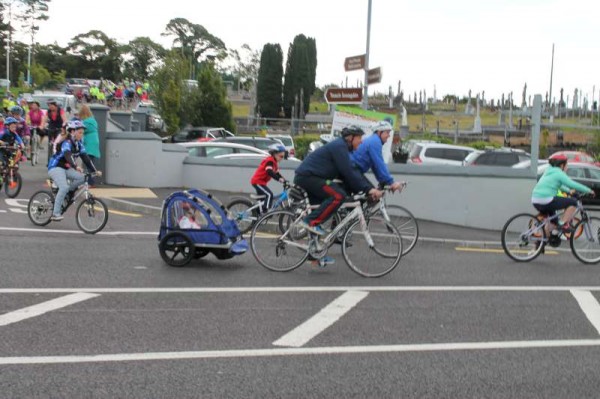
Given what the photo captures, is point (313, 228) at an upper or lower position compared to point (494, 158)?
lower

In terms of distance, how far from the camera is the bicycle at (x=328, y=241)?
9.70 m

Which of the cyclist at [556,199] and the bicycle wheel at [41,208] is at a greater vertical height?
the cyclist at [556,199]

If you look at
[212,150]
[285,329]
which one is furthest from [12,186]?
[285,329]

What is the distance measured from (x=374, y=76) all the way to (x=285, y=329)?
13.2 metres

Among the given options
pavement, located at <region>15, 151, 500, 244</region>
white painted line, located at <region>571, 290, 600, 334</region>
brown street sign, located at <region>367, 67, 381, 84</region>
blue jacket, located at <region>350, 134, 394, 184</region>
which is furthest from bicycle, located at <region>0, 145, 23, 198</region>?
white painted line, located at <region>571, 290, 600, 334</region>

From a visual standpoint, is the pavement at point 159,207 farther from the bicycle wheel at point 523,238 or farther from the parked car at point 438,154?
the parked car at point 438,154

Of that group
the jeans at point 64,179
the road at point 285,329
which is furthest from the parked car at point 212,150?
the road at point 285,329

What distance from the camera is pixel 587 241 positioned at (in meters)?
11.7

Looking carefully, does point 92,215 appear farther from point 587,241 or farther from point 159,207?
point 587,241

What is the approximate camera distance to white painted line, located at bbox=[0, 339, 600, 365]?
230 inches

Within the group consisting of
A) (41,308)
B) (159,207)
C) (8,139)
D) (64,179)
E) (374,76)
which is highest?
(374,76)

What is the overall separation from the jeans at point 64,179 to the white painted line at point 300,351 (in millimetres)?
7069

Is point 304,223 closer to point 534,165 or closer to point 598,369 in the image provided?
point 598,369

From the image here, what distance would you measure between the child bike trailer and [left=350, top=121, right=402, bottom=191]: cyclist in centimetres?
219
